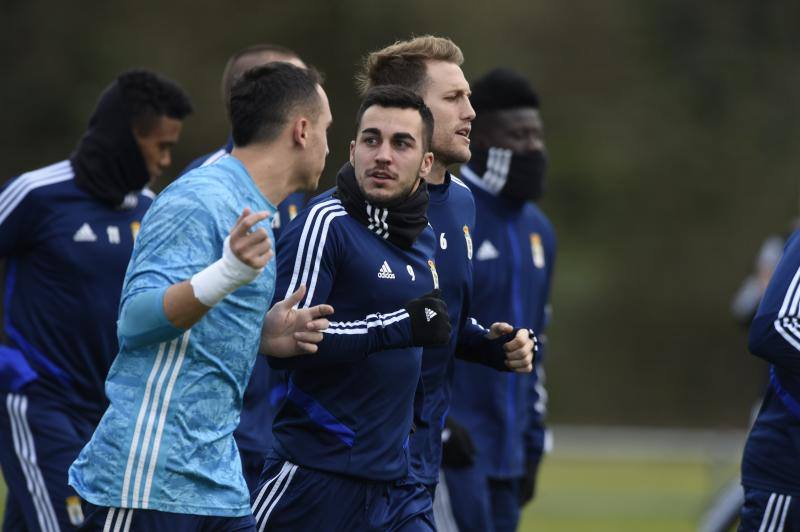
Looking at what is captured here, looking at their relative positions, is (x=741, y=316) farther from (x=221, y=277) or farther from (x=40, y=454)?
(x=221, y=277)

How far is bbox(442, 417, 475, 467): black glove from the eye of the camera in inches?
294

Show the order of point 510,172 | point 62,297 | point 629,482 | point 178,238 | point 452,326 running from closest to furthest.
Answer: point 178,238, point 452,326, point 62,297, point 510,172, point 629,482

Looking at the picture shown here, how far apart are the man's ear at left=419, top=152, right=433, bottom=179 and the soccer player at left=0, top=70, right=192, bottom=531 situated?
1970mm

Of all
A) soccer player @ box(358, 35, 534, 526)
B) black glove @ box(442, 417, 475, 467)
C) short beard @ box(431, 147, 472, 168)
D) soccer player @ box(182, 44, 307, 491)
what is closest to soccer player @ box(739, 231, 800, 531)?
soccer player @ box(358, 35, 534, 526)

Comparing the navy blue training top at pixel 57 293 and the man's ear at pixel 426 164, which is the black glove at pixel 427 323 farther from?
the navy blue training top at pixel 57 293

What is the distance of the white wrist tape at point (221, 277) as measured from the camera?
4719 mm

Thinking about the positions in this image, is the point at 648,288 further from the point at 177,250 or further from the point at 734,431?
the point at 177,250

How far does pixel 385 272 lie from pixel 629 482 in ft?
39.6

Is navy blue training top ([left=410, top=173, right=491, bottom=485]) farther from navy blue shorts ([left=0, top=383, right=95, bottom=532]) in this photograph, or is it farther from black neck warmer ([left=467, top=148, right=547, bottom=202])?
navy blue shorts ([left=0, top=383, right=95, bottom=532])

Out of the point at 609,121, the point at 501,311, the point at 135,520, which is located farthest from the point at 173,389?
the point at 609,121

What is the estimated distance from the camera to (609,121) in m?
29.5

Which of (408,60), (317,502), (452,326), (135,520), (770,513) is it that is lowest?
(770,513)

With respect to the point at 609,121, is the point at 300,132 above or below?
above

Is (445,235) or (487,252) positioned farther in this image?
(487,252)
